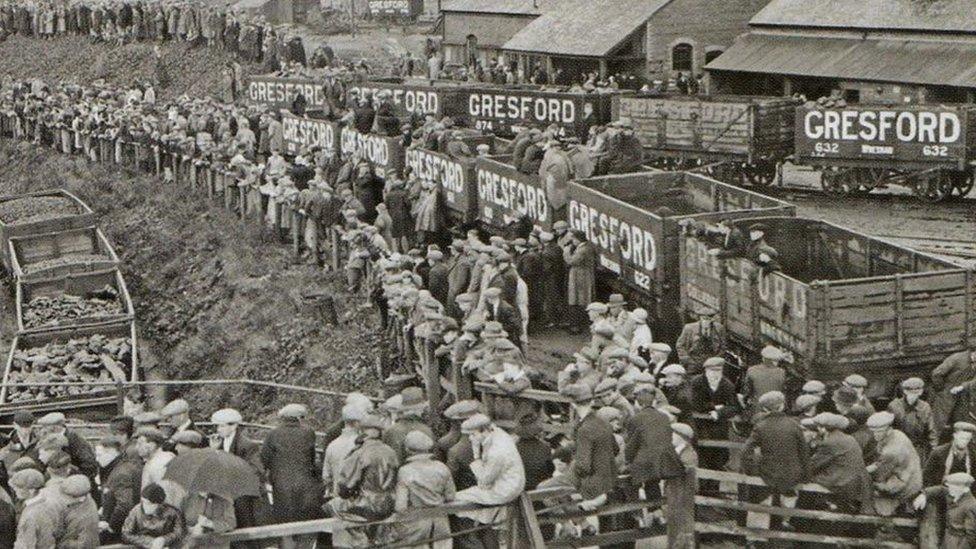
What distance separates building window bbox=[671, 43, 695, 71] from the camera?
46219 millimetres

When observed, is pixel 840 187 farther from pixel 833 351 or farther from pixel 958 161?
pixel 833 351

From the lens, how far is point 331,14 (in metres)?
74.0

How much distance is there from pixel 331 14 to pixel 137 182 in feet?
115

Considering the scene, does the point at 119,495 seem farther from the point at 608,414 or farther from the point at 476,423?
the point at 608,414

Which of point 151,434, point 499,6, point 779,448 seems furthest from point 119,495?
point 499,6

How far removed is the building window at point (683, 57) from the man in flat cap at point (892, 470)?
34.7 m

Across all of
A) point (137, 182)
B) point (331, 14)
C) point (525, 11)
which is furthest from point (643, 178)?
point (331, 14)

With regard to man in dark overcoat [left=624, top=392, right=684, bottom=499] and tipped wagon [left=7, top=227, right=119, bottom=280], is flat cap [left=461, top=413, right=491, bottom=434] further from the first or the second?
tipped wagon [left=7, top=227, right=119, bottom=280]

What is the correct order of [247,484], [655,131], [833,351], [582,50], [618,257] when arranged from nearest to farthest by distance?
[247,484] < [833,351] < [618,257] < [655,131] < [582,50]

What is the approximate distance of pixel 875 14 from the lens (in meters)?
38.3

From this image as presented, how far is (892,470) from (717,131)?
19.5m

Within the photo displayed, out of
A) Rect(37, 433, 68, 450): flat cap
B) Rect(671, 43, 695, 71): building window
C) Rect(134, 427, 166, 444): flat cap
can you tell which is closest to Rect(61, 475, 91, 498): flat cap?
Rect(134, 427, 166, 444): flat cap

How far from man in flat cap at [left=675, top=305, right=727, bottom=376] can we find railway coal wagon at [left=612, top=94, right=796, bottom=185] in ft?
44.1

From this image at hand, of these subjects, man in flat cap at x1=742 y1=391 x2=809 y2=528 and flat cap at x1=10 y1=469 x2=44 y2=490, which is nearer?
flat cap at x1=10 y1=469 x2=44 y2=490
